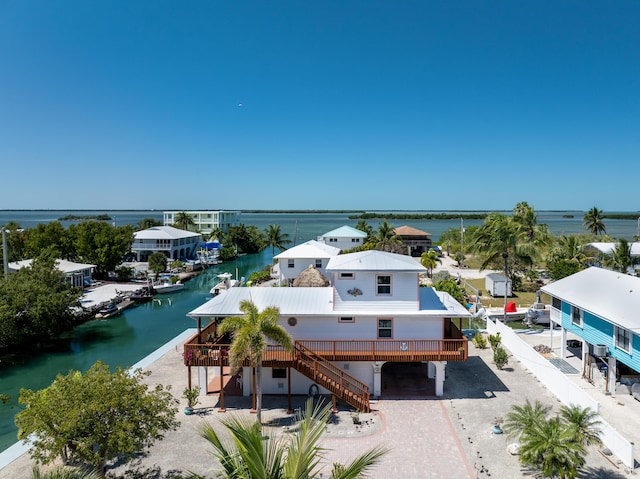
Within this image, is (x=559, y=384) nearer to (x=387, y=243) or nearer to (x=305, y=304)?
(x=305, y=304)

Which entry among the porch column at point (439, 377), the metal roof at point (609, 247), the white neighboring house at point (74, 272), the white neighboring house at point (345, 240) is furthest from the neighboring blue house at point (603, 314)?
the white neighboring house at point (74, 272)

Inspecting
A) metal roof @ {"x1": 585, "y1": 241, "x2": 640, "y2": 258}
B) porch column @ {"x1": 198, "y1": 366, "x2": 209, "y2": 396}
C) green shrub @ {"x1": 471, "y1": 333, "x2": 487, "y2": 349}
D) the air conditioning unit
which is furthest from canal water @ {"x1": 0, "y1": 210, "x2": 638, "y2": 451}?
metal roof @ {"x1": 585, "y1": 241, "x2": 640, "y2": 258}

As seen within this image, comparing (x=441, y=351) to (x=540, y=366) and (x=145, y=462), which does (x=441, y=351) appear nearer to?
(x=540, y=366)

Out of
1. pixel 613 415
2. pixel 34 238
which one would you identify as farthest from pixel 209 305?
pixel 34 238

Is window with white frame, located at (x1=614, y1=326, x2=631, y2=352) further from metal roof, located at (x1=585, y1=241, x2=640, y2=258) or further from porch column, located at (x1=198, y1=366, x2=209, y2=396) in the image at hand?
metal roof, located at (x1=585, y1=241, x2=640, y2=258)

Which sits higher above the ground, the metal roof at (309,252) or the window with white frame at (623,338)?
the metal roof at (309,252)

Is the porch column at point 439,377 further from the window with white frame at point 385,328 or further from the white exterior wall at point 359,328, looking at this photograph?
the window with white frame at point 385,328
